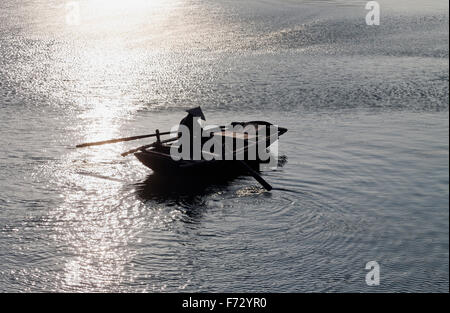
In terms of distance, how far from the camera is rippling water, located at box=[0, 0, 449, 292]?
15445 mm

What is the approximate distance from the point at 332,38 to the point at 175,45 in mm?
10873

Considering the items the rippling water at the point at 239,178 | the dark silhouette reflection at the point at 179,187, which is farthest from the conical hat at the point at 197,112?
the rippling water at the point at 239,178

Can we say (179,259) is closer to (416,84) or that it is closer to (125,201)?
(125,201)

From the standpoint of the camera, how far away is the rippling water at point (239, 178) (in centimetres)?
1545

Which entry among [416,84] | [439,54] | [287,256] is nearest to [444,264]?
[287,256]

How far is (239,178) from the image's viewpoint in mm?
21297

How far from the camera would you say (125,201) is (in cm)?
1961
